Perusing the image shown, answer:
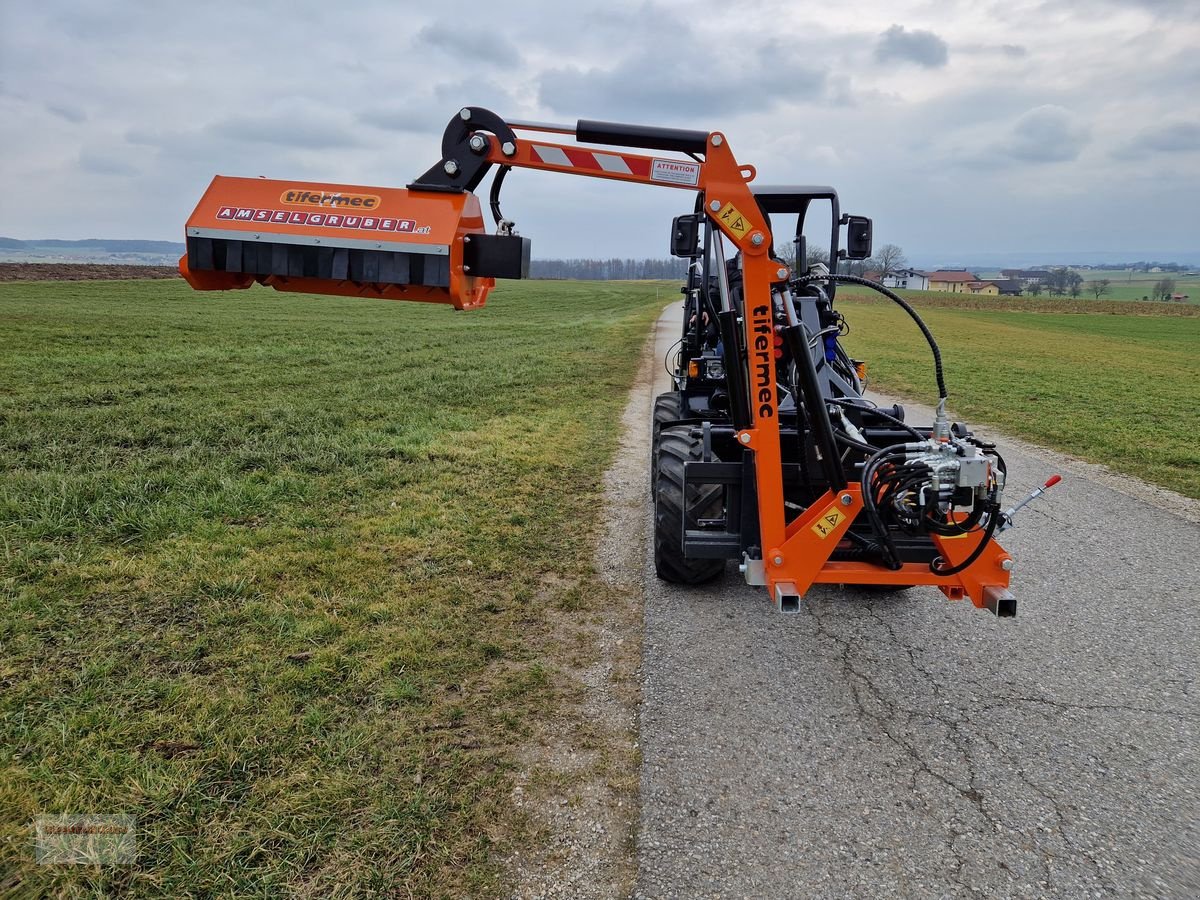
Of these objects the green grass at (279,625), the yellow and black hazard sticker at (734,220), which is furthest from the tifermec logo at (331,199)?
the green grass at (279,625)

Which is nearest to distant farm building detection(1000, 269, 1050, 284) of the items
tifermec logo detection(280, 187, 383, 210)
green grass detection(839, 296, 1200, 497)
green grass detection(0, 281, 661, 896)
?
green grass detection(839, 296, 1200, 497)

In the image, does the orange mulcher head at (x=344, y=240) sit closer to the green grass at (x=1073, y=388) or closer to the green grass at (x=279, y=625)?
the green grass at (x=279, y=625)

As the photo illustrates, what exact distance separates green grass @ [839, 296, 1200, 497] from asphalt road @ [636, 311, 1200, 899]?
4546mm

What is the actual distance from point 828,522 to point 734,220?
1542 millimetres

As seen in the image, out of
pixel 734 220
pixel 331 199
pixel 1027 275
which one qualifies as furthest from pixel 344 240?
pixel 1027 275

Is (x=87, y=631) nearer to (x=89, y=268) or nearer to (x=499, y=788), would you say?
(x=499, y=788)

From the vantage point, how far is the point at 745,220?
361 cm

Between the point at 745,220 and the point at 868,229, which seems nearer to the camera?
the point at 745,220

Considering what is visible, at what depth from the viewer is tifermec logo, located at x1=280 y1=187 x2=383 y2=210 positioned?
3.82 meters

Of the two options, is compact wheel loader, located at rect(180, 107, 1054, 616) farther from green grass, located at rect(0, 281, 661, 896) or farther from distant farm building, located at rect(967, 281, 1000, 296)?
distant farm building, located at rect(967, 281, 1000, 296)

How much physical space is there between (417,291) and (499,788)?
7.96ft

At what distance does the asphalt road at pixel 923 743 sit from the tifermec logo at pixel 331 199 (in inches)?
109

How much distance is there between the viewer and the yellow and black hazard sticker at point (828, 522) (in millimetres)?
3627

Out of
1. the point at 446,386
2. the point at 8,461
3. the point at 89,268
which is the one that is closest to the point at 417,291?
the point at 8,461
